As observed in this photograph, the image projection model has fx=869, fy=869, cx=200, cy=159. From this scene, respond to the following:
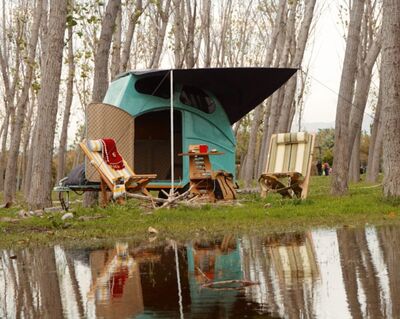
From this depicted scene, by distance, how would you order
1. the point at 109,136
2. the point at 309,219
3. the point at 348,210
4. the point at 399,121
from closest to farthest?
the point at 309,219 < the point at 348,210 < the point at 399,121 < the point at 109,136

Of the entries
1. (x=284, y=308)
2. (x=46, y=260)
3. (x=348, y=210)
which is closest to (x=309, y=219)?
(x=348, y=210)

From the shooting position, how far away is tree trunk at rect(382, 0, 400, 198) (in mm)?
12492

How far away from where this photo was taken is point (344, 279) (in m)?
5.50

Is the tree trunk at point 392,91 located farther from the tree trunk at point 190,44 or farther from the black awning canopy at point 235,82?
the tree trunk at point 190,44

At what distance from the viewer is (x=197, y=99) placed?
17.5 meters

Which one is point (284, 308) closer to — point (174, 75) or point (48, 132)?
point (48, 132)

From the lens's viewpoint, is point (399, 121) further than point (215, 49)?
No

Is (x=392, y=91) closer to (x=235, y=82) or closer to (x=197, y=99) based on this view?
(x=235, y=82)

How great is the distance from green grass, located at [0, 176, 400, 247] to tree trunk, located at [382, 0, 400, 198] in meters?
0.39

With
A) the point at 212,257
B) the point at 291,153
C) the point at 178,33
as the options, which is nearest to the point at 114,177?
the point at 291,153

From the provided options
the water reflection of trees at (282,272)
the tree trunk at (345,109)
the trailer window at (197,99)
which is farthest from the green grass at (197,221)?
the trailer window at (197,99)

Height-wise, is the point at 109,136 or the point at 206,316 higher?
the point at 109,136

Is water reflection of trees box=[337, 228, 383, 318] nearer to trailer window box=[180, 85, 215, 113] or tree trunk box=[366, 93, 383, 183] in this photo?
trailer window box=[180, 85, 215, 113]

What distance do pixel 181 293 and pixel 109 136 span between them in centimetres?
1051
